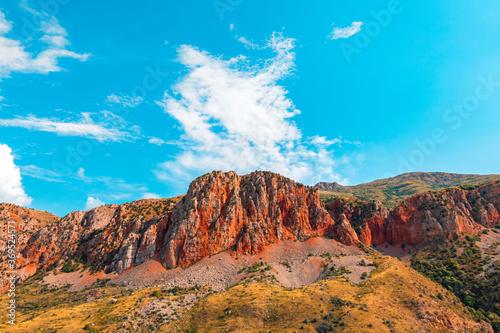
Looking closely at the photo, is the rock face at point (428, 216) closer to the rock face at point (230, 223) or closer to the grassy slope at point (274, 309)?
the rock face at point (230, 223)

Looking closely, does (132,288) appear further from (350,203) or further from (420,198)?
(420,198)

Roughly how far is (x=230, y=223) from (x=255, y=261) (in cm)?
2554

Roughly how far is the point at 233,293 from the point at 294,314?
2682 cm

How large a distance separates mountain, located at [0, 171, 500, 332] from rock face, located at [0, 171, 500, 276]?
685 millimetres

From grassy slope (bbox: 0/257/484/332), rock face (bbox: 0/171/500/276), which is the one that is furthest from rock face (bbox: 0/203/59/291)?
grassy slope (bbox: 0/257/484/332)

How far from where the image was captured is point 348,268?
11594 cm

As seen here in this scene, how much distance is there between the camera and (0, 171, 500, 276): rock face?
13375 cm

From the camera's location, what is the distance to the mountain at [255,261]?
7881 cm

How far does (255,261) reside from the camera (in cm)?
12738

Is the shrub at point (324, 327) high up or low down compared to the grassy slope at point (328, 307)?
down

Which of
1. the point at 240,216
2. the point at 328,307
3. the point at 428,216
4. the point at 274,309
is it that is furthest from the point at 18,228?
the point at 428,216

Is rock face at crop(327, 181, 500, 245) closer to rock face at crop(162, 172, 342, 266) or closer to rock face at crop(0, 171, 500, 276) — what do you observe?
rock face at crop(0, 171, 500, 276)

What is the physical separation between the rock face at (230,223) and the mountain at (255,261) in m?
0.68

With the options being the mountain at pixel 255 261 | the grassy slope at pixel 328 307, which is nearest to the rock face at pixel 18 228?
the mountain at pixel 255 261
